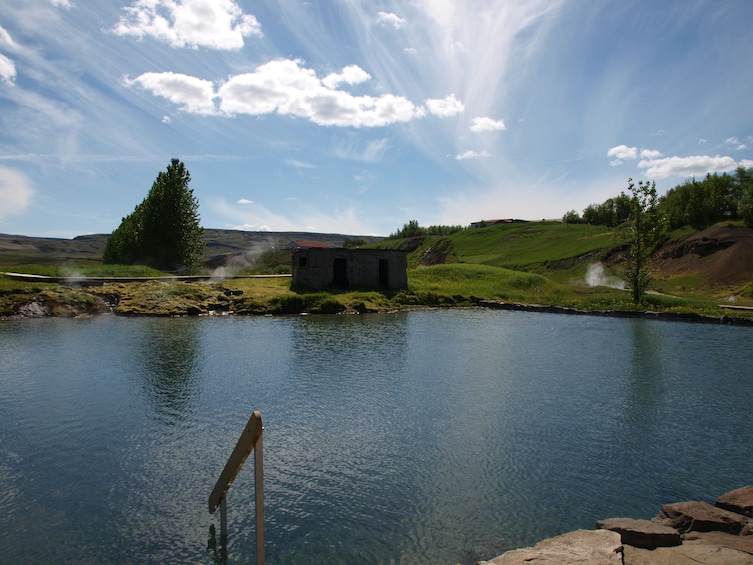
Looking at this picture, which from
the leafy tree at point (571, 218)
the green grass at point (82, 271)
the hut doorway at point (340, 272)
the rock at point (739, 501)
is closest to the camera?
the rock at point (739, 501)

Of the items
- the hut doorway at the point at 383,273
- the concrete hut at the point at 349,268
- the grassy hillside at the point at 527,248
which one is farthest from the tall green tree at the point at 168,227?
the grassy hillside at the point at 527,248

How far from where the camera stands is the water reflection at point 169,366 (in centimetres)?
1627

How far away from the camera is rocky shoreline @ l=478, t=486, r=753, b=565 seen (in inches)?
296

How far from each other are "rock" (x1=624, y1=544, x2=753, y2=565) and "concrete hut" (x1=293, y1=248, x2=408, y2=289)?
40.7m

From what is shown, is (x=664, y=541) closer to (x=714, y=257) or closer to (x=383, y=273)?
(x=383, y=273)

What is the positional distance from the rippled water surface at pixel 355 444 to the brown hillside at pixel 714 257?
132 ft

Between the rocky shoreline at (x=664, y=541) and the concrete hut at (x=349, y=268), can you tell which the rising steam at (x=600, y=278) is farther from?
the rocky shoreline at (x=664, y=541)

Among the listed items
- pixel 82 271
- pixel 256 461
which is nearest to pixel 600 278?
pixel 82 271

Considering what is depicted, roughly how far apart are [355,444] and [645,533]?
22.4 feet

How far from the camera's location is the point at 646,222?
44.2 meters

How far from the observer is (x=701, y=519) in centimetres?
887

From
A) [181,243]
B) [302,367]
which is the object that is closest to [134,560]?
[302,367]

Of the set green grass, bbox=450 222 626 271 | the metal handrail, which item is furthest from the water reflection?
green grass, bbox=450 222 626 271

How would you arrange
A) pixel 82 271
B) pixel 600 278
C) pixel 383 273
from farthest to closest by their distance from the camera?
pixel 600 278
pixel 383 273
pixel 82 271
